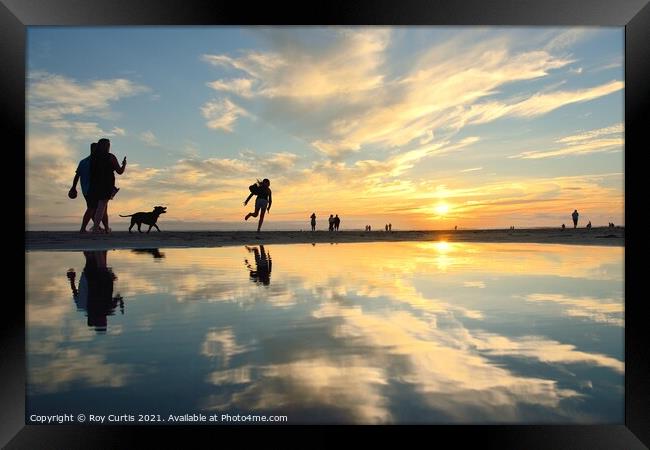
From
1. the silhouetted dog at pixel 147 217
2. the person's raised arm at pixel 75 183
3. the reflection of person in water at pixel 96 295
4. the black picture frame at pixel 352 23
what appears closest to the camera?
the black picture frame at pixel 352 23

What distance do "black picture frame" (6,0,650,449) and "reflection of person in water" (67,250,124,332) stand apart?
42.4 inches

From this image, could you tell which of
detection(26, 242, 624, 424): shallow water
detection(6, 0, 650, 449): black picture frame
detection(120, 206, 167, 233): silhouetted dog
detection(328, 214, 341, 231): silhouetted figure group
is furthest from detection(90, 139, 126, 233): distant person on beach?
detection(328, 214, 341, 231): silhouetted figure group

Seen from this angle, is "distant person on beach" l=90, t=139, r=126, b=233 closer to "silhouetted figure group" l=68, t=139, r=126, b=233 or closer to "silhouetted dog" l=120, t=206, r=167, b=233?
"silhouetted figure group" l=68, t=139, r=126, b=233

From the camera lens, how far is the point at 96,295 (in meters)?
6.64

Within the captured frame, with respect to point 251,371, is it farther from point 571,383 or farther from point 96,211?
point 96,211

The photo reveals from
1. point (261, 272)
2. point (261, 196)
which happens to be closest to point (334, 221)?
point (261, 196)

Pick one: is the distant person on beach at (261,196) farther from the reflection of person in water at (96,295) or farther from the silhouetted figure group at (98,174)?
the reflection of person in water at (96,295)

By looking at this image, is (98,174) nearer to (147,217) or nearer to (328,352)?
(147,217)

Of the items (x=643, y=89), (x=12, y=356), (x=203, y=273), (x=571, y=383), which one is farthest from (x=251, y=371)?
(x=203, y=273)

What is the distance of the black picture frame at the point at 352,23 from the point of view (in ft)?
13.8

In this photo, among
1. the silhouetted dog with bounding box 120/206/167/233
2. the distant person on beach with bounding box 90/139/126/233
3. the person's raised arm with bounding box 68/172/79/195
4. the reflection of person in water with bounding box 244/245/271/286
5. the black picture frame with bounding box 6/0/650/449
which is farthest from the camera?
the silhouetted dog with bounding box 120/206/167/233

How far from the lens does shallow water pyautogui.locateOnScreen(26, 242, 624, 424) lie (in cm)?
355

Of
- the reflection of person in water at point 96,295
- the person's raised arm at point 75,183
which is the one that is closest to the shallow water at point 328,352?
the reflection of person in water at point 96,295

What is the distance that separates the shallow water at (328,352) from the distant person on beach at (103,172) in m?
7.68
